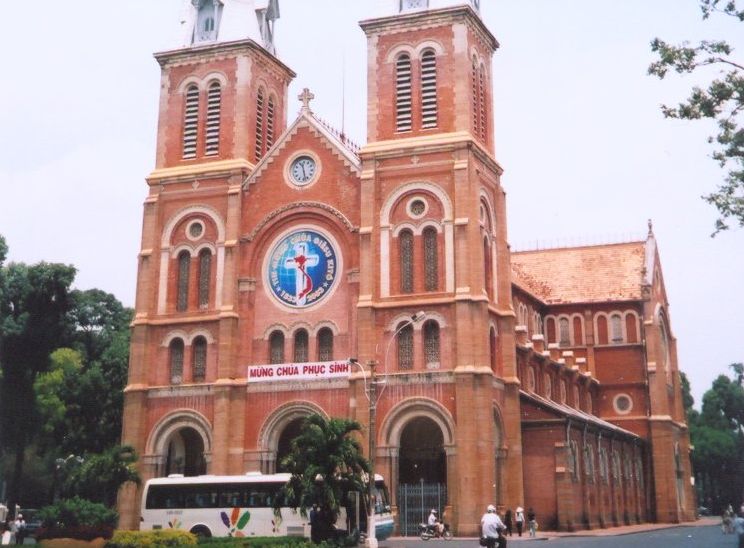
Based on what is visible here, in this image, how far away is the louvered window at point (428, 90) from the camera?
4931 centimetres

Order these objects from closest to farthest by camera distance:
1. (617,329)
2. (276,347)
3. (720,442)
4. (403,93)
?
(276,347) → (403,93) → (617,329) → (720,442)

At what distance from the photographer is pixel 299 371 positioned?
A: 47.6 metres

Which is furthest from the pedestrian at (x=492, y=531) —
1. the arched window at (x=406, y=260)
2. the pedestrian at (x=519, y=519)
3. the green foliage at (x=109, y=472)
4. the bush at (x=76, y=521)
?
the green foliage at (x=109, y=472)

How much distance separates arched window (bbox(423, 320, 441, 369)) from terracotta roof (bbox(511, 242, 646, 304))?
22.9m

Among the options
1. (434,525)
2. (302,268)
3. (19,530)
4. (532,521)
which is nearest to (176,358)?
(302,268)

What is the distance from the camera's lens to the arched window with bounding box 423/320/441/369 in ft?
150

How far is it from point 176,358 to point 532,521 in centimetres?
2037

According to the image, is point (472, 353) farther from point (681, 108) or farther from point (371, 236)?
point (681, 108)

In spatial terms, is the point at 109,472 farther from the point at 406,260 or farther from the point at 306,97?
the point at 306,97

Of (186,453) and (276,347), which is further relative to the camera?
(186,453)

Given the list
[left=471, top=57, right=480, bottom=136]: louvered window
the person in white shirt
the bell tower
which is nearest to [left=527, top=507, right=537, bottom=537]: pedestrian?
the bell tower

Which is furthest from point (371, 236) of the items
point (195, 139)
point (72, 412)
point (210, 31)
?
point (72, 412)

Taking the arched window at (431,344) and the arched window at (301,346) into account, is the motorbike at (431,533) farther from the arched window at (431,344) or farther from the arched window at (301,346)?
the arched window at (301,346)

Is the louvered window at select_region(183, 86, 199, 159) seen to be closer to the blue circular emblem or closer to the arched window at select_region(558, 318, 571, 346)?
the blue circular emblem
